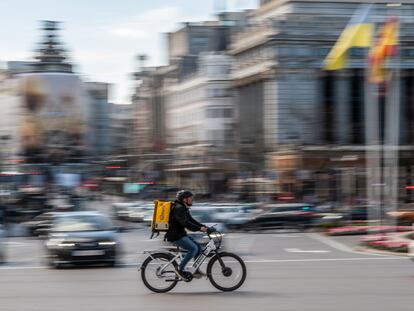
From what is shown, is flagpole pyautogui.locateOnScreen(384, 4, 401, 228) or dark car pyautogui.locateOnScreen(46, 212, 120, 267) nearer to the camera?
dark car pyautogui.locateOnScreen(46, 212, 120, 267)

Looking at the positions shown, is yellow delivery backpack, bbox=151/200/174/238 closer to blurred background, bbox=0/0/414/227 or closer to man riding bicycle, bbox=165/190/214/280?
man riding bicycle, bbox=165/190/214/280

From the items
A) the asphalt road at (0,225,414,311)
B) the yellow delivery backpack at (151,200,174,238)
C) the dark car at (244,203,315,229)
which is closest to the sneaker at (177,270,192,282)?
the asphalt road at (0,225,414,311)

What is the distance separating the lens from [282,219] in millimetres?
47594

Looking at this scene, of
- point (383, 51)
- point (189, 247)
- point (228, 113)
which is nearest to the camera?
point (189, 247)

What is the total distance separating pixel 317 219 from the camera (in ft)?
160

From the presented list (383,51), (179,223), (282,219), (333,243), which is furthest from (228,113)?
(179,223)

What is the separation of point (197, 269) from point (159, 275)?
0.63 metres

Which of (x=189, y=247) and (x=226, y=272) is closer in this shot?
(x=189, y=247)

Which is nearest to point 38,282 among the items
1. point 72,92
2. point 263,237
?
point 263,237

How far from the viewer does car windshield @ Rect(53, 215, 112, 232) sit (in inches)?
959

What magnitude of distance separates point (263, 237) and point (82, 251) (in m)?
19.6

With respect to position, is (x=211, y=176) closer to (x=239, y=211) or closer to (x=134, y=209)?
(x=134, y=209)

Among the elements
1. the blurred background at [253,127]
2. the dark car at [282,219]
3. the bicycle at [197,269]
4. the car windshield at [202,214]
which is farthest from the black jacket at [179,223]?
the blurred background at [253,127]

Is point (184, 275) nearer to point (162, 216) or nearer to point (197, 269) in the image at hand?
point (197, 269)
